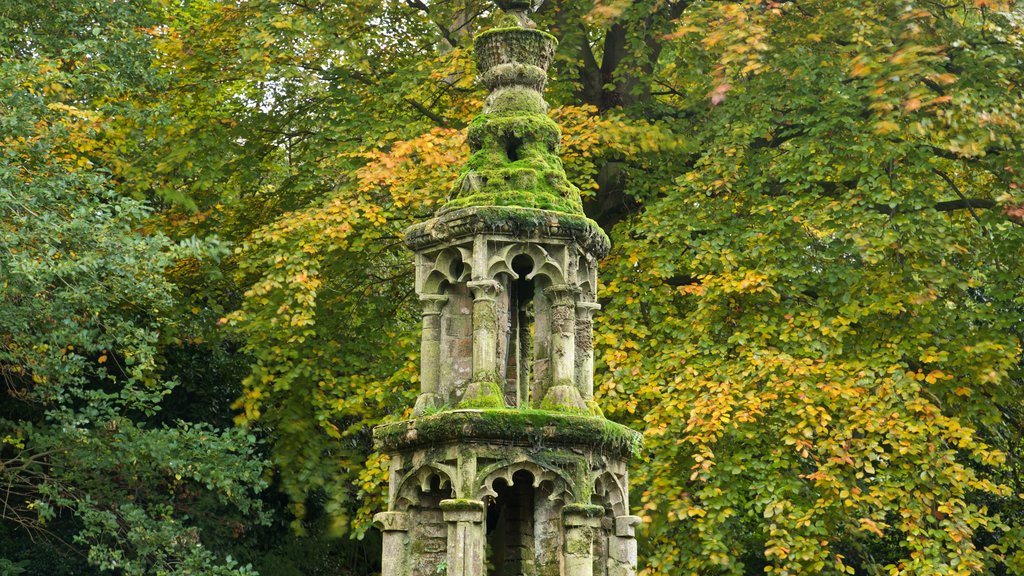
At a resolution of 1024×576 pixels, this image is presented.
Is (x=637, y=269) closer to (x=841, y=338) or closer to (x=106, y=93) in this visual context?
(x=841, y=338)

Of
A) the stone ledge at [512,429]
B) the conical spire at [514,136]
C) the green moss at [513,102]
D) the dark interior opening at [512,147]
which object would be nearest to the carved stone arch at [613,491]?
the stone ledge at [512,429]

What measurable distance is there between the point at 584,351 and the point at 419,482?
5.97ft

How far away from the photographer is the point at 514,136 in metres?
11.1

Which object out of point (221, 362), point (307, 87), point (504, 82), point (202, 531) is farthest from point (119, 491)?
point (504, 82)

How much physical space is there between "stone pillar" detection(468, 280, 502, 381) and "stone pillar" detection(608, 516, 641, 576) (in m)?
1.60

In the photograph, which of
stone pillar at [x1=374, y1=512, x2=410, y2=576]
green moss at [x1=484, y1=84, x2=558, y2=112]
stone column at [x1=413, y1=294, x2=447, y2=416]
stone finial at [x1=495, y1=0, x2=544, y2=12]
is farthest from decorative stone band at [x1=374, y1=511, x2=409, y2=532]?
stone finial at [x1=495, y1=0, x2=544, y2=12]

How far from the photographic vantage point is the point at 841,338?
14.5 m

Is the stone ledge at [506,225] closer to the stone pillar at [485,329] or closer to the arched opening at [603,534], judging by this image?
the stone pillar at [485,329]

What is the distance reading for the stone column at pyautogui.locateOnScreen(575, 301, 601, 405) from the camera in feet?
35.9

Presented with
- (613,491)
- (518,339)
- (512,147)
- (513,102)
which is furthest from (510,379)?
(513,102)

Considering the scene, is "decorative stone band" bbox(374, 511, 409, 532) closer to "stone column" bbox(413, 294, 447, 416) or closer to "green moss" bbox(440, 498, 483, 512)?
"green moss" bbox(440, 498, 483, 512)

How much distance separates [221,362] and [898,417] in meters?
10.6

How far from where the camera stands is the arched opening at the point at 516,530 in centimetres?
1104

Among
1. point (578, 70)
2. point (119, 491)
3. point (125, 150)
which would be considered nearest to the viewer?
point (119, 491)
